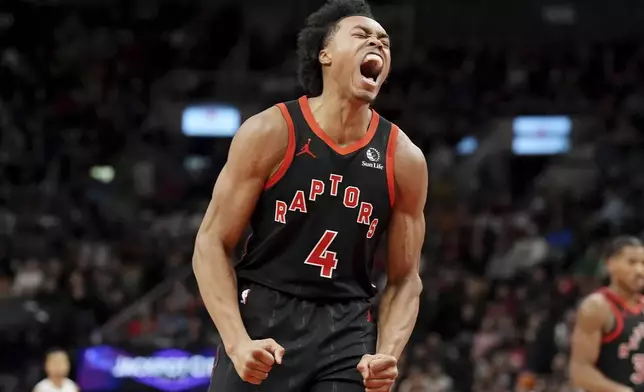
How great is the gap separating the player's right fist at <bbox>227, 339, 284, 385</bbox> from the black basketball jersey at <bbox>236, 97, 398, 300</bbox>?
271mm

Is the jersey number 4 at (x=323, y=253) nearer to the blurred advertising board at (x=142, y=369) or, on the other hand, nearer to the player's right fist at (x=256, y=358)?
the player's right fist at (x=256, y=358)

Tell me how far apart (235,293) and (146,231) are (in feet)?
33.4

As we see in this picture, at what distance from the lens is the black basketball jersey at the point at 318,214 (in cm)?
349

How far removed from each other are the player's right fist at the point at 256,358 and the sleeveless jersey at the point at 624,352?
3.40 metres

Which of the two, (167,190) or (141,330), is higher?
(167,190)

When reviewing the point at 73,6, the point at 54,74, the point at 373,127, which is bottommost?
the point at 373,127

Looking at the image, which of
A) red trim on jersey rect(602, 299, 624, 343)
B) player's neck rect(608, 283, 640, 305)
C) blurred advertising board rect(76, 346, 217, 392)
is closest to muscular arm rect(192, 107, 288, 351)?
red trim on jersey rect(602, 299, 624, 343)

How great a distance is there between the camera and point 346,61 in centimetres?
358

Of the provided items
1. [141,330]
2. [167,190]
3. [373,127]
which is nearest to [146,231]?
[167,190]

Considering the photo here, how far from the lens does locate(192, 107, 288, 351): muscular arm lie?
3465 millimetres


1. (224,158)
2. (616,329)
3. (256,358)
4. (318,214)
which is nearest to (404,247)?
(318,214)

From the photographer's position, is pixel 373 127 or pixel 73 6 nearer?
pixel 373 127

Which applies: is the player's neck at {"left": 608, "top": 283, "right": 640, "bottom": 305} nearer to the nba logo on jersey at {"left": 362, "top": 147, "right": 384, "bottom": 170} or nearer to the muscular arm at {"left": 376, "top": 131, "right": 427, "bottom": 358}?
the muscular arm at {"left": 376, "top": 131, "right": 427, "bottom": 358}

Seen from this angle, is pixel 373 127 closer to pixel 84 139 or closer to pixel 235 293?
pixel 235 293
